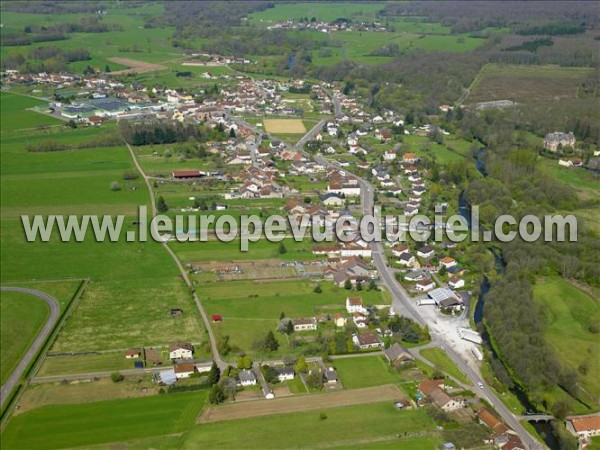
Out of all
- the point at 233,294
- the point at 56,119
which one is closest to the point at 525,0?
the point at 56,119

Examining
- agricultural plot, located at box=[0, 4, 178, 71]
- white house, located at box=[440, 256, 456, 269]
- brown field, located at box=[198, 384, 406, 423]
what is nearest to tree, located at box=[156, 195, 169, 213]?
white house, located at box=[440, 256, 456, 269]

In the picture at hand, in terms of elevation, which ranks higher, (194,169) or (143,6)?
(143,6)

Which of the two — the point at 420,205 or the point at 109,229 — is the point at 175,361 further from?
the point at 420,205

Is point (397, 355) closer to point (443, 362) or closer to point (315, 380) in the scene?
point (443, 362)

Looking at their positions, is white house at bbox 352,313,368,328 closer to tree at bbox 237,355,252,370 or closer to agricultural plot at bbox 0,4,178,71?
tree at bbox 237,355,252,370

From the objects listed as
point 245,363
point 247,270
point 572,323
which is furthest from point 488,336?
point 247,270
